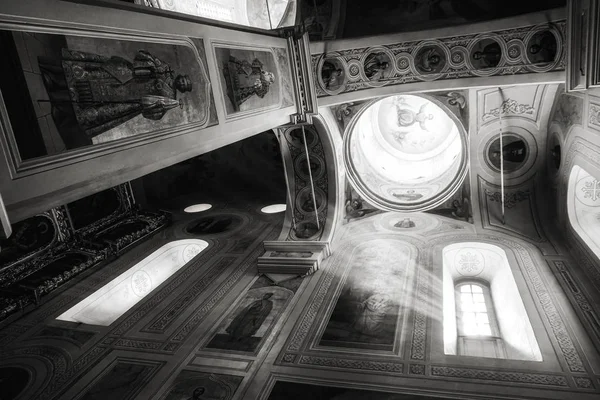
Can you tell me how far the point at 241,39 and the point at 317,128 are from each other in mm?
4129

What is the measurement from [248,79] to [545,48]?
552cm

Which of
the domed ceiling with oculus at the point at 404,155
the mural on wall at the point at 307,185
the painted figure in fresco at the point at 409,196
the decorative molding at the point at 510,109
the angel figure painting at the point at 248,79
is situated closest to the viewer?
the angel figure painting at the point at 248,79

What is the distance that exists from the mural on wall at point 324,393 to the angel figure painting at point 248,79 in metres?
4.29

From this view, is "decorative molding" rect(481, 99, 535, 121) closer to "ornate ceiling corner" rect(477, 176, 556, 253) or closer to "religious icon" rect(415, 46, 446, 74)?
"ornate ceiling corner" rect(477, 176, 556, 253)

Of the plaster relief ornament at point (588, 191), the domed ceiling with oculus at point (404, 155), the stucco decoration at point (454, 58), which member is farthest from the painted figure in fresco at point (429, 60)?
the plaster relief ornament at point (588, 191)

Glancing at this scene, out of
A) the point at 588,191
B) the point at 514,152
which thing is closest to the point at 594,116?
the point at 588,191

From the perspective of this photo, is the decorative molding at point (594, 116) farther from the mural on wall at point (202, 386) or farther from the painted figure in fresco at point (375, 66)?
the mural on wall at point (202, 386)

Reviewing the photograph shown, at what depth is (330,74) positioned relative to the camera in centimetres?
896

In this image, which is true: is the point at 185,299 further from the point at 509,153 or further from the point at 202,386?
the point at 509,153

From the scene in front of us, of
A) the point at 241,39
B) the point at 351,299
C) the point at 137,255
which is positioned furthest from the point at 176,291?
the point at 241,39

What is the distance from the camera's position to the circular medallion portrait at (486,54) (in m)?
7.77

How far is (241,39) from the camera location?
6.02 metres

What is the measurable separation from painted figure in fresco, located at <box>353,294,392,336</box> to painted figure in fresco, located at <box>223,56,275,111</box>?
4.52 metres

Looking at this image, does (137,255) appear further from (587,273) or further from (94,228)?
(587,273)
